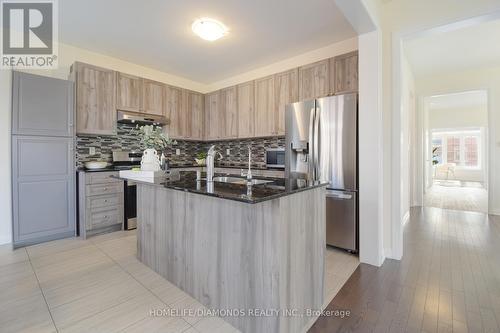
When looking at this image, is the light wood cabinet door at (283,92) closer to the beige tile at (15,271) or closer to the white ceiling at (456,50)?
the white ceiling at (456,50)

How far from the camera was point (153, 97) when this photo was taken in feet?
13.4

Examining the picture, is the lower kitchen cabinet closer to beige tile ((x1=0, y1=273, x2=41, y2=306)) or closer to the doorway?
beige tile ((x1=0, y1=273, x2=41, y2=306))

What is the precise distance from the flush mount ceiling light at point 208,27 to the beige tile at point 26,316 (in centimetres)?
302

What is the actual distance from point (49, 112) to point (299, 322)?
3.67 metres

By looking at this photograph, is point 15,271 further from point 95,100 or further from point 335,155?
point 335,155

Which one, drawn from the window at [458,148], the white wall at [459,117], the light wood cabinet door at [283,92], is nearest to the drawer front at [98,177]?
the light wood cabinet door at [283,92]

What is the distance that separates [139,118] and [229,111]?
5.29 ft

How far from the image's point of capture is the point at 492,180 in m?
4.33

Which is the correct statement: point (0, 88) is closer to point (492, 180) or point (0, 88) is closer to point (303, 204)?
point (303, 204)

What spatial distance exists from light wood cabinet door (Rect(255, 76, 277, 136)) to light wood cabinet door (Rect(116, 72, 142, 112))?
2005 mm

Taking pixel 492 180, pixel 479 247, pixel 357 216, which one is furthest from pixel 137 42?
pixel 492 180

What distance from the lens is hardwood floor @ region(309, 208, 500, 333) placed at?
153 centimetres

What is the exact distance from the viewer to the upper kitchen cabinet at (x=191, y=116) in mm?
4586

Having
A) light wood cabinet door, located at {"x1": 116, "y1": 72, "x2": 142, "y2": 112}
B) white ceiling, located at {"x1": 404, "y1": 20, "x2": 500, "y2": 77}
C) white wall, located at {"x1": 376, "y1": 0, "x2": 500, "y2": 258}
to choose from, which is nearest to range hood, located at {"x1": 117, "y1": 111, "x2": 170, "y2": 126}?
light wood cabinet door, located at {"x1": 116, "y1": 72, "x2": 142, "y2": 112}
